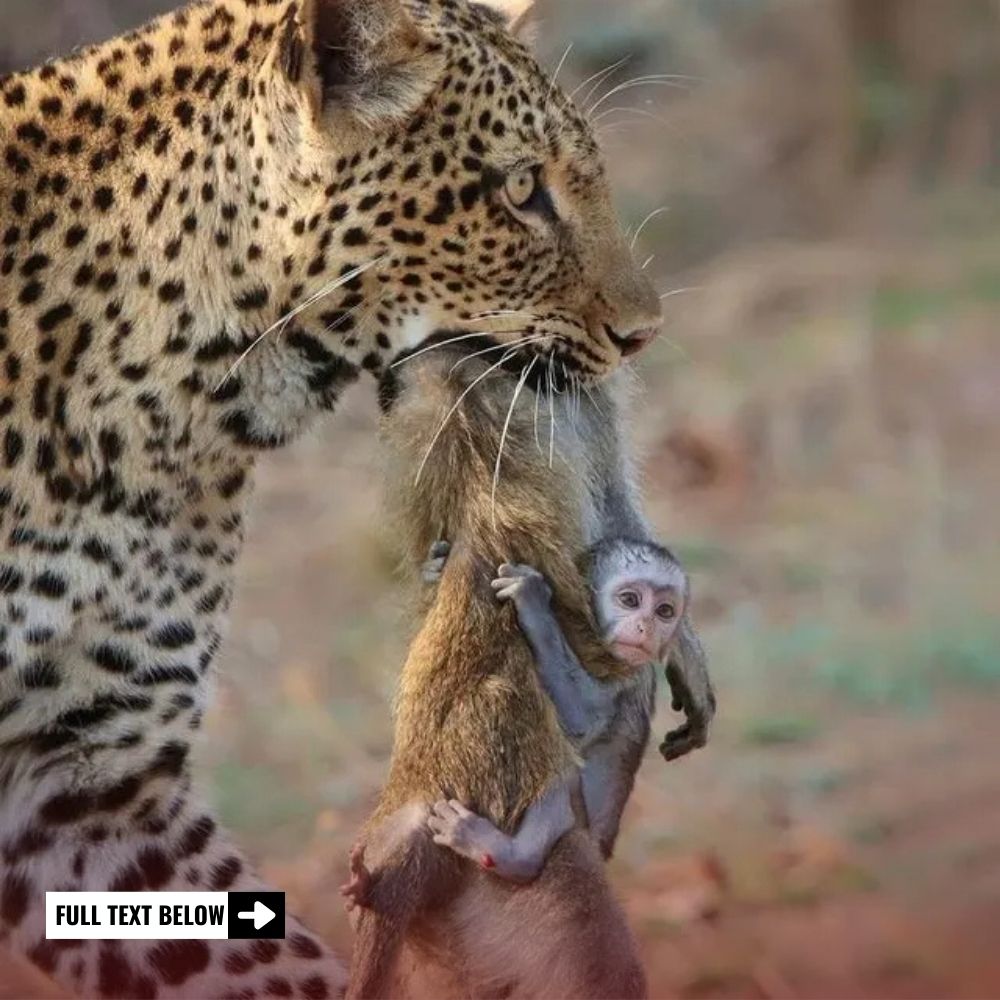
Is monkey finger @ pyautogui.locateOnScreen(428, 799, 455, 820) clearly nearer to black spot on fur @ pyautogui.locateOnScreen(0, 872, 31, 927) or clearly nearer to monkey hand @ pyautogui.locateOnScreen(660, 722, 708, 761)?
monkey hand @ pyautogui.locateOnScreen(660, 722, 708, 761)

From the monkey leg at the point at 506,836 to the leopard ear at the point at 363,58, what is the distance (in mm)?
1292

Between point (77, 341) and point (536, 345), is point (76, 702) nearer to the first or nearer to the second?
point (77, 341)

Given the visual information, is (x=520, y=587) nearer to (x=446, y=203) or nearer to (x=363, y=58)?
(x=446, y=203)

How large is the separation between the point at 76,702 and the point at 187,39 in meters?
1.37

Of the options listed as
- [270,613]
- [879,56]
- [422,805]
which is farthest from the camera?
[879,56]

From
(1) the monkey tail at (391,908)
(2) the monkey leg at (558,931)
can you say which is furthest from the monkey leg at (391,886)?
(2) the monkey leg at (558,931)

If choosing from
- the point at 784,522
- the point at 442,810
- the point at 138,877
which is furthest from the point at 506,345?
the point at 784,522

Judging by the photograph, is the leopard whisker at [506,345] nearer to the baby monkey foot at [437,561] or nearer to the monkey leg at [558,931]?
the baby monkey foot at [437,561]

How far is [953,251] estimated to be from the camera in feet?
34.0

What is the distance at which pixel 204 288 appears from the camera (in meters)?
4.50

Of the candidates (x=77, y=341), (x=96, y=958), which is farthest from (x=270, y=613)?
(x=77, y=341)

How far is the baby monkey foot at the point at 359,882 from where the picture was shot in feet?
13.5

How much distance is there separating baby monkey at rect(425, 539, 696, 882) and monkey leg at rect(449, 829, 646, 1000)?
0.05 metres

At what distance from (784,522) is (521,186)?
4.47m
